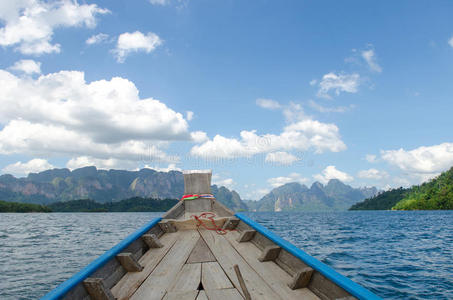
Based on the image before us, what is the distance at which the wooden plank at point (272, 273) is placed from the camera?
10.7 ft

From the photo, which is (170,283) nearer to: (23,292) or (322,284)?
(322,284)

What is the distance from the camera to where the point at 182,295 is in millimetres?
3312

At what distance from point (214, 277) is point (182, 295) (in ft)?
2.06

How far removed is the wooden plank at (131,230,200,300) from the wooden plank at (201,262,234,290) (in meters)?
0.39

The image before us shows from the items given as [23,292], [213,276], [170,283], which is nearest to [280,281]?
[213,276]

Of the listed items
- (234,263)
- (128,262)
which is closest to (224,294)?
(234,263)

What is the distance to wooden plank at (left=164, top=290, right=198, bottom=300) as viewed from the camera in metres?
3.24

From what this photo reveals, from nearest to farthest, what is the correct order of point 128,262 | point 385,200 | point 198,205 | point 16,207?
point 128,262, point 198,205, point 16,207, point 385,200

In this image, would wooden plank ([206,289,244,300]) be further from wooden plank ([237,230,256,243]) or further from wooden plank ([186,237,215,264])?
wooden plank ([237,230,256,243])

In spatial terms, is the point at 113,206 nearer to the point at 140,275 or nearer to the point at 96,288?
the point at 140,275

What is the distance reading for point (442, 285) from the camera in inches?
368

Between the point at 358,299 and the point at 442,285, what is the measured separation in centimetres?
926

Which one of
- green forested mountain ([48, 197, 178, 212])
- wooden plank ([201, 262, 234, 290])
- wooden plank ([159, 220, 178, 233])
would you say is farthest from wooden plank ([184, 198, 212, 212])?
green forested mountain ([48, 197, 178, 212])

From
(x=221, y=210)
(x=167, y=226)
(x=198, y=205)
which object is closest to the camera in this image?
(x=167, y=226)
